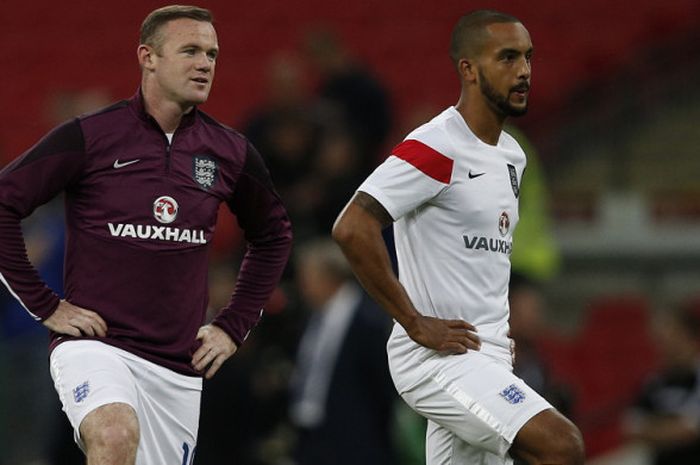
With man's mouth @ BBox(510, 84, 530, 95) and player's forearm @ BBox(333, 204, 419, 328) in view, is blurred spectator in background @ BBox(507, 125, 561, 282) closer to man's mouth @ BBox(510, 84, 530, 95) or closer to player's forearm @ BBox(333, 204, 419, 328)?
man's mouth @ BBox(510, 84, 530, 95)

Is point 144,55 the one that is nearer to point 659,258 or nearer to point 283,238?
point 283,238

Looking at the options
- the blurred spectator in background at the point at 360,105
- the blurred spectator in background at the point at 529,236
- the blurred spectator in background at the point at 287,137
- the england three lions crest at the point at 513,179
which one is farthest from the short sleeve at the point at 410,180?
the blurred spectator in background at the point at 360,105

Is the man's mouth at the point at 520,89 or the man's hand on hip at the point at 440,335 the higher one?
the man's mouth at the point at 520,89

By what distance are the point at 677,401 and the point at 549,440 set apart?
481cm

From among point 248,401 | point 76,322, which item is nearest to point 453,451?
point 76,322

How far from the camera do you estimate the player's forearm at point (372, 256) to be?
6219 millimetres

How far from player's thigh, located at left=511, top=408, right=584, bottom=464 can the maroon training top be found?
1.47 metres

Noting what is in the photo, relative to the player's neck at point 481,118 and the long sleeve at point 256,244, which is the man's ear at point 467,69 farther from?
the long sleeve at point 256,244

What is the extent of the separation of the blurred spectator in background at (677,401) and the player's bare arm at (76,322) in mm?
5025

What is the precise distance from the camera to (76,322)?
6.32 metres

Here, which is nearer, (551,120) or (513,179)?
(513,179)

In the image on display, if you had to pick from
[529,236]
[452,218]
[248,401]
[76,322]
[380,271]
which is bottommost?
[248,401]

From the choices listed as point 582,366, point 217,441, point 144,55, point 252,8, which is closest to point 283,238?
point 144,55

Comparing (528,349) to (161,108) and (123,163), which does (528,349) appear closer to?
(161,108)
